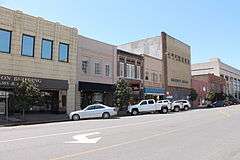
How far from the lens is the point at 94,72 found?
43469 millimetres

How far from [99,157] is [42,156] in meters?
1.58

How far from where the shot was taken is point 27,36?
3469cm

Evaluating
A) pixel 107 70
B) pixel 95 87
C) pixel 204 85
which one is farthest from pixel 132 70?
pixel 204 85

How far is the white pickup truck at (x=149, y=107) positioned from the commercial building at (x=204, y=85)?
37.6m

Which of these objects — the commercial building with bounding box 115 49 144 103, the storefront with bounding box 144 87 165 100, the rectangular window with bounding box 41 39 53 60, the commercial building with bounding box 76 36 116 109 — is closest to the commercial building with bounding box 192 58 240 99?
the storefront with bounding box 144 87 165 100

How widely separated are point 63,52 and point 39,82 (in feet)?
17.1

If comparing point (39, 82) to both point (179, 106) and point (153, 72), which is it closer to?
point (179, 106)

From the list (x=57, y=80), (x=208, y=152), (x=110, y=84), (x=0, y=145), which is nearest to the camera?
(x=208, y=152)

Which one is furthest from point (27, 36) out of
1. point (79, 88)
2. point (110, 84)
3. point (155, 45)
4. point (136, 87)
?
point (155, 45)

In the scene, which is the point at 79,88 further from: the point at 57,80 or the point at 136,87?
the point at 136,87

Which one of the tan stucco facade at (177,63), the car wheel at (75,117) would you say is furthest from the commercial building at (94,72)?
the tan stucco facade at (177,63)

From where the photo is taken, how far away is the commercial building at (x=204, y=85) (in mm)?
86062

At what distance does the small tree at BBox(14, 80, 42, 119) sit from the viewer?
3002cm

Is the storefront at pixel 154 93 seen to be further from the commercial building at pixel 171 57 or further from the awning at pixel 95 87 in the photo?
the awning at pixel 95 87
